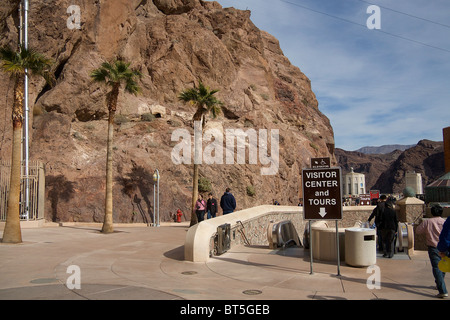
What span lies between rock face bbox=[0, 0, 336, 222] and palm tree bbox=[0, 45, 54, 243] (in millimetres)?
12178

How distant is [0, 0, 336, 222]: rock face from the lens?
2761cm

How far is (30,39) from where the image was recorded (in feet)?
104

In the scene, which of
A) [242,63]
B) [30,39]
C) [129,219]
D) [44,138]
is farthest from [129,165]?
[242,63]

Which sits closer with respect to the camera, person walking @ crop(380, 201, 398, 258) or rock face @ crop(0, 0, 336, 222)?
person walking @ crop(380, 201, 398, 258)

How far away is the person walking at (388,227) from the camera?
34.7ft

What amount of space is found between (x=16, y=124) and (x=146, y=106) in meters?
25.6

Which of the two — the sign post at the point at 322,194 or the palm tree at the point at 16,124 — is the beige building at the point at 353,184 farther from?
the sign post at the point at 322,194

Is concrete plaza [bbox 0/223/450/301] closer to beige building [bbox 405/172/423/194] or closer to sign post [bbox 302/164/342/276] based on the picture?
sign post [bbox 302/164/342/276]

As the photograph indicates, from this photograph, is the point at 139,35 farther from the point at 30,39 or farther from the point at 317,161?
the point at 317,161

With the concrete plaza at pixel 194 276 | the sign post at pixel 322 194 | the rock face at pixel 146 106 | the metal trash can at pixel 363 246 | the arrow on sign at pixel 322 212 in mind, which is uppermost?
the rock face at pixel 146 106

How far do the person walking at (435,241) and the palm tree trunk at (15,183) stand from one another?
487 inches

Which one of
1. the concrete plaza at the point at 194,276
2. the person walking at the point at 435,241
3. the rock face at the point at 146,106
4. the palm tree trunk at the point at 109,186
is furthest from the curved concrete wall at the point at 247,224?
the rock face at the point at 146,106

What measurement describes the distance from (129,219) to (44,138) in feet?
33.4

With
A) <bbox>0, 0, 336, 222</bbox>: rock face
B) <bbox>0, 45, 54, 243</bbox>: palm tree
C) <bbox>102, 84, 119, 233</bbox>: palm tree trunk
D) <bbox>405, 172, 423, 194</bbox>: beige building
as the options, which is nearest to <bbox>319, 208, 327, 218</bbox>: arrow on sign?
<bbox>0, 45, 54, 243</bbox>: palm tree
